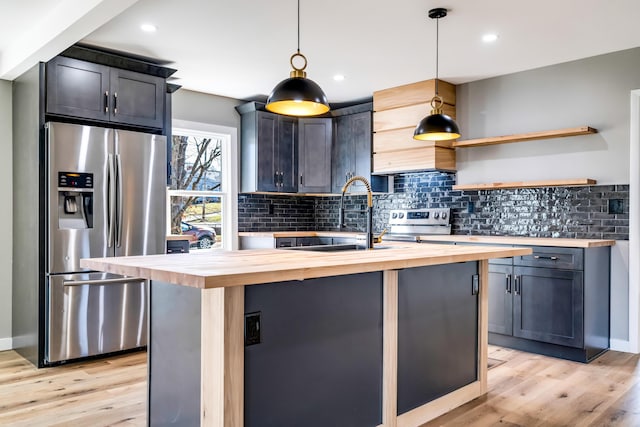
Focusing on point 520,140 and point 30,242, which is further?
point 520,140

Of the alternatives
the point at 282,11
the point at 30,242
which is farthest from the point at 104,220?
the point at 282,11

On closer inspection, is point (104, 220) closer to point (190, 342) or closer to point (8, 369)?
point (8, 369)

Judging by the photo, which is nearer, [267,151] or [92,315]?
[92,315]

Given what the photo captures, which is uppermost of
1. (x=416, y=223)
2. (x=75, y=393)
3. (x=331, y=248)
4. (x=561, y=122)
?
(x=561, y=122)

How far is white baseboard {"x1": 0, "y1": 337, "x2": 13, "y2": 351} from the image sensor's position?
412 centimetres

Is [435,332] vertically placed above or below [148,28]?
below

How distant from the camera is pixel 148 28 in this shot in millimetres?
3582

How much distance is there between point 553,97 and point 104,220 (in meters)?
3.95

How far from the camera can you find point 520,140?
179 inches

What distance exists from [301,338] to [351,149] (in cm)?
390

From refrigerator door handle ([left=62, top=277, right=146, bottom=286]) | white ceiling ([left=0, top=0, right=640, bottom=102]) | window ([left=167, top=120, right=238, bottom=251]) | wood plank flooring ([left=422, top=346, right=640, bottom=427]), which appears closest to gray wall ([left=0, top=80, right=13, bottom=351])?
white ceiling ([left=0, top=0, right=640, bottom=102])

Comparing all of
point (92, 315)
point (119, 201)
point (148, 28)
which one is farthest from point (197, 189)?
point (148, 28)

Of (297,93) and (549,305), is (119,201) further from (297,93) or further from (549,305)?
(549,305)

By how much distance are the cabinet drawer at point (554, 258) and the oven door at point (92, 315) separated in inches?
123
